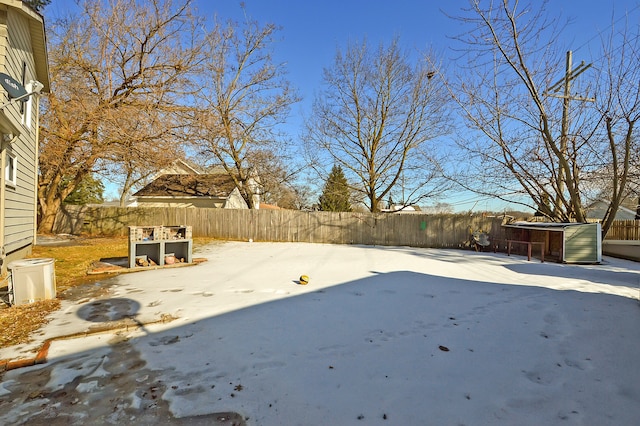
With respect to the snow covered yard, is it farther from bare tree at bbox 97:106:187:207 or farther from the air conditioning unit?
bare tree at bbox 97:106:187:207

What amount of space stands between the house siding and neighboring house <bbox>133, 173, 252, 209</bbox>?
9847 mm

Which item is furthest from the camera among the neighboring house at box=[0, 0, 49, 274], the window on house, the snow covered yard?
the window on house

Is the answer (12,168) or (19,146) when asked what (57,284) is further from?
(19,146)

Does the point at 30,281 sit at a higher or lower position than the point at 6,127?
lower

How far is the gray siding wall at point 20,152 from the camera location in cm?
572

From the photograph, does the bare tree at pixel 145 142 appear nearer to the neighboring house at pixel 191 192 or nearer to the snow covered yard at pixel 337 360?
the neighboring house at pixel 191 192

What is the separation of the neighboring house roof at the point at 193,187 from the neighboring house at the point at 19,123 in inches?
388

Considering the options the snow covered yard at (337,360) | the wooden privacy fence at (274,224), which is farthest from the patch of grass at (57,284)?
the wooden privacy fence at (274,224)

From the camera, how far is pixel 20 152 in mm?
6812

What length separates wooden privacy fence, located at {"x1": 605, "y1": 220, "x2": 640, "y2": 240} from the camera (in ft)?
38.5

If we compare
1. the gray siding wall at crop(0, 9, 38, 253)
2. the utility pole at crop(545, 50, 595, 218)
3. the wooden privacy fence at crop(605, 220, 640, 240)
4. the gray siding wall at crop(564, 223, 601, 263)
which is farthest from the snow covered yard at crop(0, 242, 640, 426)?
the wooden privacy fence at crop(605, 220, 640, 240)

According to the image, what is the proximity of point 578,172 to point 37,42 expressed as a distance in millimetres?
15550

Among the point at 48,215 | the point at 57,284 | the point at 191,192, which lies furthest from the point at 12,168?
the point at 191,192

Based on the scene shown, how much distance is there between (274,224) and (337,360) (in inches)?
460
